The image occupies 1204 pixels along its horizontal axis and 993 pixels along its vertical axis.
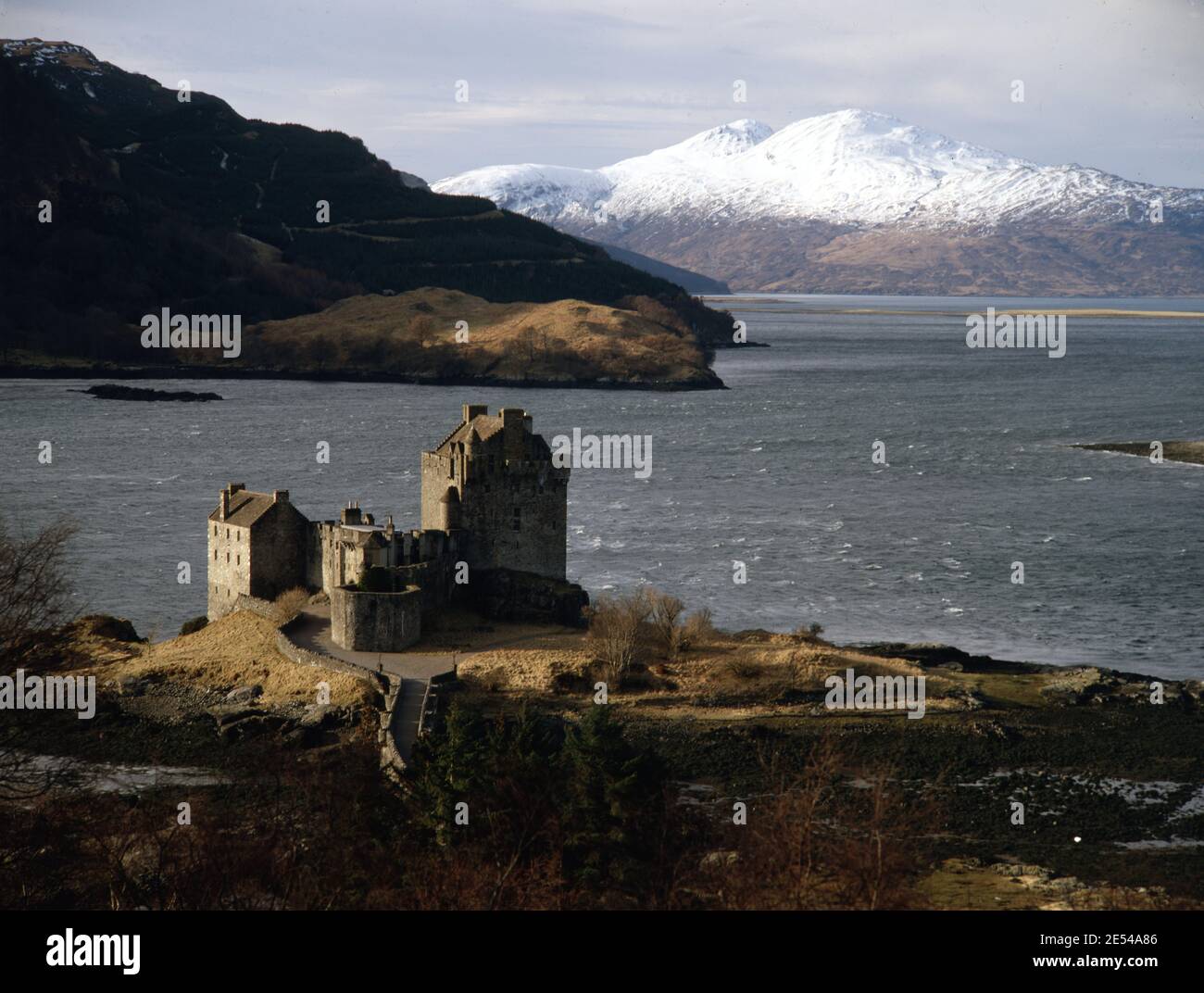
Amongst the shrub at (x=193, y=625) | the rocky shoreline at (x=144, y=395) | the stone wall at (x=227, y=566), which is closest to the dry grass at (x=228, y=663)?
the stone wall at (x=227, y=566)

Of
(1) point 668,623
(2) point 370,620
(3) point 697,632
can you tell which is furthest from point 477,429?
(3) point 697,632

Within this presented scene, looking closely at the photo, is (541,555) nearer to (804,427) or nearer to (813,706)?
(813,706)

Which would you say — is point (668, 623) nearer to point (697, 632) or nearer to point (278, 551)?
point (697, 632)

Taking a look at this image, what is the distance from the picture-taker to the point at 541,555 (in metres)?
63.1

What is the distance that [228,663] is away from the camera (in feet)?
190

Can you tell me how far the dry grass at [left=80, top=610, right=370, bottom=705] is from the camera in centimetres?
5438

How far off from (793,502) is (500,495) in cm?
4667

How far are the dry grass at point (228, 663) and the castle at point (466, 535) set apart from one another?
2362 mm

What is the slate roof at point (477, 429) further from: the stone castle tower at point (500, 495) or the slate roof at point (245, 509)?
the slate roof at point (245, 509)

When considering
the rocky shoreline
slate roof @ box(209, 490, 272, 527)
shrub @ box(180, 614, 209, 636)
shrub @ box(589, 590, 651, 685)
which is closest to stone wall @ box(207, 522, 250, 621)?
slate roof @ box(209, 490, 272, 527)

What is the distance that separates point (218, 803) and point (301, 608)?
1645 cm

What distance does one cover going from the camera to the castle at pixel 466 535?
61.2 m
